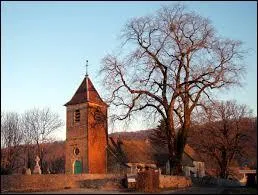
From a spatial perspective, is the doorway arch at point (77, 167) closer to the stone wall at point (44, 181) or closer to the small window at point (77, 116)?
the small window at point (77, 116)

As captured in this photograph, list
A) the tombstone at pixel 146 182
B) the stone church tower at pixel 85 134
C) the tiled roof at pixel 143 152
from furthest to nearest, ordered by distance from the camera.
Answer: the tiled roof at pixel 143 152, the stone church tower at pixel 85 134, the tombstone at pixel 146 182

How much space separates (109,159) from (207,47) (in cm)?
2072

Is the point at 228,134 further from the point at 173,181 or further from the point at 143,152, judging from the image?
the point at 173,181

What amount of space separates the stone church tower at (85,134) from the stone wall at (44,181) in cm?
1085

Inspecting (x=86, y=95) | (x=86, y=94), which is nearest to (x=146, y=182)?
(x=86, y=95)

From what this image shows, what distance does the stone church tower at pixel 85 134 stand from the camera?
159ft

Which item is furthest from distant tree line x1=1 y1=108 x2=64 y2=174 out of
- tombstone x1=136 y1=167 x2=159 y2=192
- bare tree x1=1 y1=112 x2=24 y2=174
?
tombstone x1=136 y1=167 x2=159 y2=192

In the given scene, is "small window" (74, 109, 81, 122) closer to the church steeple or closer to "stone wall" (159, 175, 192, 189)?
the church steeple

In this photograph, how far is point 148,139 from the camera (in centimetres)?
6488

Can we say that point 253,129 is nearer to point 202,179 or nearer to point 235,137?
point 235,137

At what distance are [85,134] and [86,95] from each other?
4879mm

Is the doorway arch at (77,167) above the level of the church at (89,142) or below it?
below

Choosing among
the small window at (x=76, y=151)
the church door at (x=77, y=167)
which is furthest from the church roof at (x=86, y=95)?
the church door at (x=77, y=167)

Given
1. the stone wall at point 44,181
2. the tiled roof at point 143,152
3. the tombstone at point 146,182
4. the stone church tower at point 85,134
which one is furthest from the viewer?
the tiled roof at point 143,152
